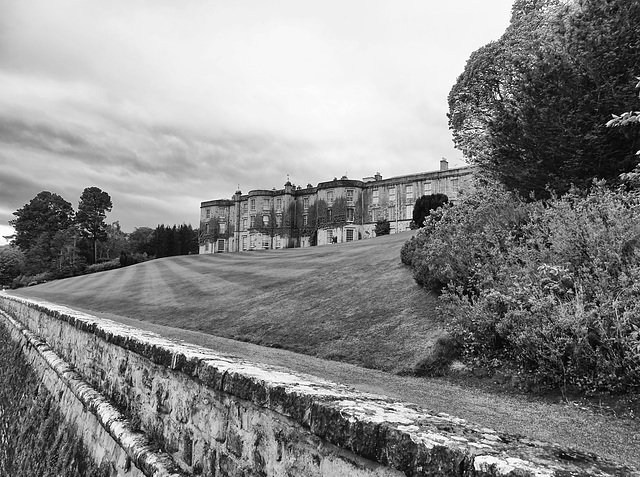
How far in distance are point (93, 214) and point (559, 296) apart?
83074 millimetres

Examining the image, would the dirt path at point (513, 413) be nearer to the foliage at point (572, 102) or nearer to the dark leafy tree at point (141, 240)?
the foliage at point (572, 102)

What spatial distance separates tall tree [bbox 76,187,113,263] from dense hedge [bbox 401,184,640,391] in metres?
78.5

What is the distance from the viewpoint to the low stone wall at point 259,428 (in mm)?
1603

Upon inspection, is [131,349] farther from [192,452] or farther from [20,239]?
[20,239]

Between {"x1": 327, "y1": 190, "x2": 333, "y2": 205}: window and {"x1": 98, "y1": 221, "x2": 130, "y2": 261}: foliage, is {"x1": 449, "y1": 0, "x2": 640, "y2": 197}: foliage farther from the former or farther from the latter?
{"x1": 98, "y1": 221, "x2": 130, "y2": 261}: foliage

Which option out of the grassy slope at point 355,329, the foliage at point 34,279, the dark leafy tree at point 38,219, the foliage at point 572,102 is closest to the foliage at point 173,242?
the foliage at point 34,279

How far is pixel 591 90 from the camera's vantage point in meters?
9.66

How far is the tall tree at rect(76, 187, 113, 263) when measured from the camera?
76.0 metres

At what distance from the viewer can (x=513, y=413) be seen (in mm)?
4590

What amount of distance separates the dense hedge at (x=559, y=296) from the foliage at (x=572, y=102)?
135 centimetres

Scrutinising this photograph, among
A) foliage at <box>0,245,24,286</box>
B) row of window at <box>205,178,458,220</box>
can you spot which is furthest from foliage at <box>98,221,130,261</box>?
row of window at <box>205,178,458,220</box>

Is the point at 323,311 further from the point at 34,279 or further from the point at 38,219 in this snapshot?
the point at 38,219

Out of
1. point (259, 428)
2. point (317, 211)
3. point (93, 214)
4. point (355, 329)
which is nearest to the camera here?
point (259, 428)

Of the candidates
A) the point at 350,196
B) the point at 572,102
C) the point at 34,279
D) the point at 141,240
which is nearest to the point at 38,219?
the point at 141,240
